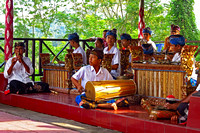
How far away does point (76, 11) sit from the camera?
1784 cm

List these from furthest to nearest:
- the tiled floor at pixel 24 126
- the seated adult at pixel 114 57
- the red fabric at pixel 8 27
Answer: the red fabric at pixel 8 27 < the seated adult at pixel 114 57 < the tiled floor at pixel 24 126

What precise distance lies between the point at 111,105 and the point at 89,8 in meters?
13.6

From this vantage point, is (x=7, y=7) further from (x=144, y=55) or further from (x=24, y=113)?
(x=144, y=55)

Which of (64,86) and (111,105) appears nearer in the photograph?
(111,105)

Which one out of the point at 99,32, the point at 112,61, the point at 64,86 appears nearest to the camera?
the point at 112,61

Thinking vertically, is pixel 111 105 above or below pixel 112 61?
below

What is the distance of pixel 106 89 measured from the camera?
4.80 meters

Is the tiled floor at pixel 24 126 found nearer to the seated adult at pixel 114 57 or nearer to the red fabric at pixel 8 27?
the seated adult at pixel 114 57

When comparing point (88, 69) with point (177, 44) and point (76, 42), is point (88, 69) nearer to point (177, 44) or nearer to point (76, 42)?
point (177, 44)

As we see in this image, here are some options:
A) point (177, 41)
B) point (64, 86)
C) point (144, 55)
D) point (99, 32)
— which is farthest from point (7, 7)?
point (99, 32)

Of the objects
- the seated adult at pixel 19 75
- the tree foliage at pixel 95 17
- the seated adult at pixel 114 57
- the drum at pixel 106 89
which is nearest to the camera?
the drum at pixel 106 89

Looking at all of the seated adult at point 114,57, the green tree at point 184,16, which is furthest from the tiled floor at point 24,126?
the green tree at point 184,16

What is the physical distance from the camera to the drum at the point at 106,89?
4707 millimetres

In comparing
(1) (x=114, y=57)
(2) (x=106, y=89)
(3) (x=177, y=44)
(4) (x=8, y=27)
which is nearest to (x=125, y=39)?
(1) (x=114, y=57)
